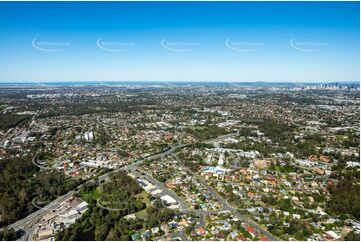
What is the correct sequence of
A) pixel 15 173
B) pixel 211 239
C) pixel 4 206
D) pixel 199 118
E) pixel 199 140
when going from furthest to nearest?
pixel 199 118
pixel 199 140
pixel 15 173
pixel 4 206
pixel 211 239

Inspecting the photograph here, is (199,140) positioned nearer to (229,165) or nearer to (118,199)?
(229,165)

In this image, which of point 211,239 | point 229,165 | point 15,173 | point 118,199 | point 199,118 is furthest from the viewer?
point 199,118

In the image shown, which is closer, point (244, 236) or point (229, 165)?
point (244, 236)

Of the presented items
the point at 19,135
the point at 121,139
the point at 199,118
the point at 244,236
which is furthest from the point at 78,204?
the point at 199,118

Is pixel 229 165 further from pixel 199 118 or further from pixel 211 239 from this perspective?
pixel 199 118

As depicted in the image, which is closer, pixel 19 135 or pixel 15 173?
pixel 15 173

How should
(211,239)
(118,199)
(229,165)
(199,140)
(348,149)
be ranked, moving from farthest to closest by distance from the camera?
(199,140)
(348,149)
(229,165)
(118,199)
(211,239)

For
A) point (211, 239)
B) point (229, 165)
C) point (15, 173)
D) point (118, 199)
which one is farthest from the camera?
point (229, 165)

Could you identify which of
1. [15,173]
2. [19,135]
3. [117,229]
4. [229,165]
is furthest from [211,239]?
[19,135]
